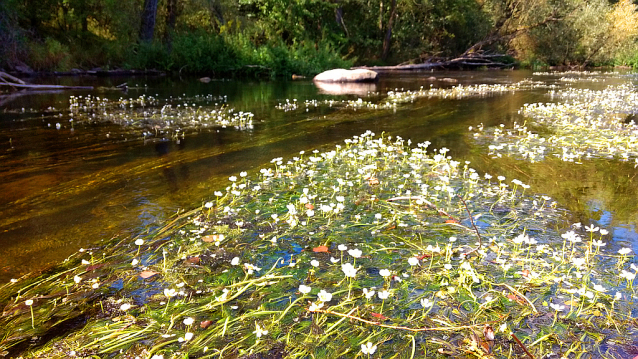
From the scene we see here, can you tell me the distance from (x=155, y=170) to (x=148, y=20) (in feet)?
79.3

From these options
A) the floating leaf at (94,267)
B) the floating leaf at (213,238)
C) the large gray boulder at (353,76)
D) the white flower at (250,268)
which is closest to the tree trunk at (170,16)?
the large gray boulder at (353,76)

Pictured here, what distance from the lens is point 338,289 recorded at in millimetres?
3535

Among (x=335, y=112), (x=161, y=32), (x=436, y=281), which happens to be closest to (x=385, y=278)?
(x=436, y=281)

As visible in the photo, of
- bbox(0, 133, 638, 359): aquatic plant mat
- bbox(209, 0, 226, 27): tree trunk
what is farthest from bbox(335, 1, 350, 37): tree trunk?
bbox(0, 133, 638, 359): aquatic plant mat

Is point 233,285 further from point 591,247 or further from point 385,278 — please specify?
point 591,247

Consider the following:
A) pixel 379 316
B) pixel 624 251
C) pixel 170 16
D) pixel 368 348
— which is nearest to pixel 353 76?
pixel 170 16

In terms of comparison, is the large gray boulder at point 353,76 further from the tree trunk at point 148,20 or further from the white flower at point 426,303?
the white flower at point 426,303

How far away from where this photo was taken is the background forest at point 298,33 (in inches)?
984

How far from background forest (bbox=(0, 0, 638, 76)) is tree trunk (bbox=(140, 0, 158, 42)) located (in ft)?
0.20

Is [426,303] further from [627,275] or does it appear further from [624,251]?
[624,251]

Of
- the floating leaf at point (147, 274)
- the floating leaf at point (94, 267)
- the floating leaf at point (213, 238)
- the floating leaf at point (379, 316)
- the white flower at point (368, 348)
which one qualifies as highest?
the floating leaf at point (213, 238)

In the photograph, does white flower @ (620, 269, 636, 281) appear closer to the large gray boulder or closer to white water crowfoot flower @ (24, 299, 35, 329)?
white water crowfoot flower @ (24, 299, 35, 329)

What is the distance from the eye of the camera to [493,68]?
3781 centimetres

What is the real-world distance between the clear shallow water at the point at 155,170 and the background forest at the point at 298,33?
14044 mm
